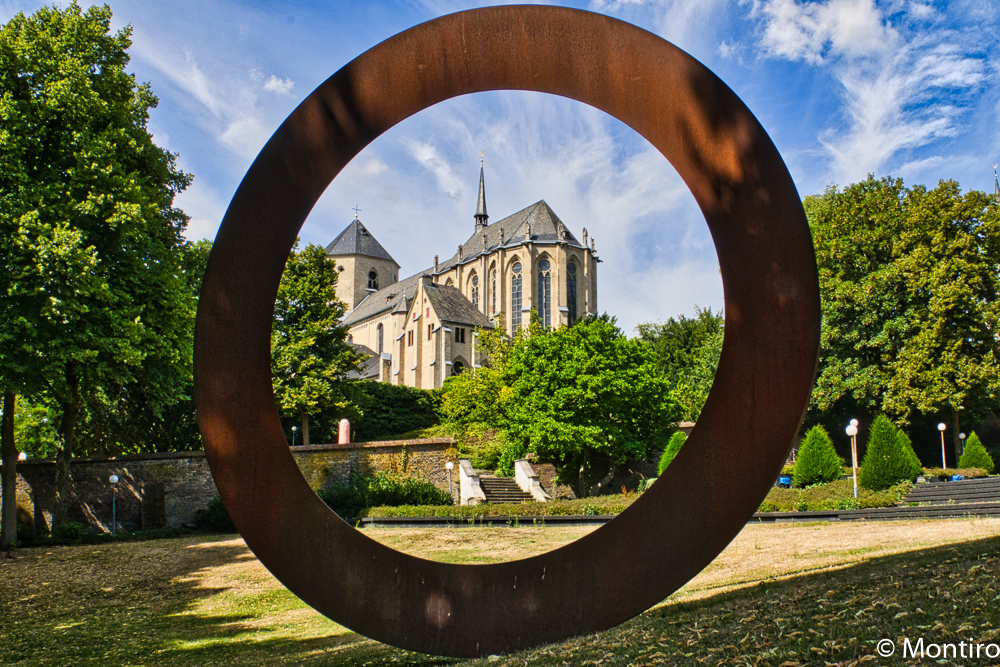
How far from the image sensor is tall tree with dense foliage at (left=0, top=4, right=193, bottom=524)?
14.2 meters

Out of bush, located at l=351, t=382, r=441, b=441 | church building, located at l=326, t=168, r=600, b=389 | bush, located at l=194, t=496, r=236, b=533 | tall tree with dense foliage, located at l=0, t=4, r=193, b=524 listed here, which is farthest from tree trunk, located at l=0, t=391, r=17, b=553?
church building, located at l=326, t=168, r=600, b=389

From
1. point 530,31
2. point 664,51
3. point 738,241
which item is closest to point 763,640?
point 738,241

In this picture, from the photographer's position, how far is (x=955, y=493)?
1811 cm

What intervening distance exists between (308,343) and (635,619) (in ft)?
84.3

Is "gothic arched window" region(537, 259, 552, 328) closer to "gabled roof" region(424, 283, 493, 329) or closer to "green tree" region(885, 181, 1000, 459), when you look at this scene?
"gabled roof" region(424, 283, 493, 329)

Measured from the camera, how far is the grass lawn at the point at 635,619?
4.16 m

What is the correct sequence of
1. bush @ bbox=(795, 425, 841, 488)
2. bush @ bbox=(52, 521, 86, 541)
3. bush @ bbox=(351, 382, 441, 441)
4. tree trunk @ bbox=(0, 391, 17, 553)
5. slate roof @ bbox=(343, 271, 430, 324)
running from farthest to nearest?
slate roof @ bbox=(343, 271, 430, 324)
bush @ bbox=(351, 382, 441, 441)
bush @ bbox=(795, 425, 841, 488)
bush @ bbox=(52, 521, 86, 541)
tree trunk @ bbox=(0, 391, 17, 553)

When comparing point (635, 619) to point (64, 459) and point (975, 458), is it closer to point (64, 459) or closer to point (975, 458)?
point (64, 459)

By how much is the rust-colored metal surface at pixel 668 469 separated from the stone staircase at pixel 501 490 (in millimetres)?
21374

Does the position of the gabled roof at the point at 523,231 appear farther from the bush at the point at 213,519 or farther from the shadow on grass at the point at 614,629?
the shadow on grass at the point at 614,629

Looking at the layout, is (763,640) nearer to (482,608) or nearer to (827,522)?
(482,608)

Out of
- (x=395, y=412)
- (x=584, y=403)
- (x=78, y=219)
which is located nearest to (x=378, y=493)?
(x=584, y=403)

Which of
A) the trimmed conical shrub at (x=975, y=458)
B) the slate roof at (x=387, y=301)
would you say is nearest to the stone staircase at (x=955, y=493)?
the trimmed conical shrub at (x=975, y=458)

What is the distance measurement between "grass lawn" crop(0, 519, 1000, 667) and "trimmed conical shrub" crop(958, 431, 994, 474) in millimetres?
15044
